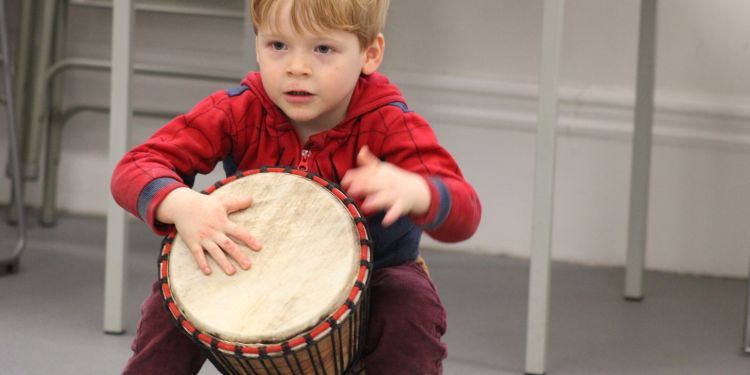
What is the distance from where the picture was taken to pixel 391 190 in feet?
4.33

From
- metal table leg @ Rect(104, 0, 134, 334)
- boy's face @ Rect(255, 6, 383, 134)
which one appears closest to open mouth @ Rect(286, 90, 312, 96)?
boy's face @ Rect(255, 6, 383, 134)

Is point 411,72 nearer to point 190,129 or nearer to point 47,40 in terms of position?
point 47,40

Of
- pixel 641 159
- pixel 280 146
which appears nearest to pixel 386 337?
pixel 280 146

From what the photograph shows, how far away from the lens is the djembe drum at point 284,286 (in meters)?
1.29

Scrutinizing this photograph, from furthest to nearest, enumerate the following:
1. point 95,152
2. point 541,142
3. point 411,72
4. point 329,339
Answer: point 95,152 → point 411,72 → point 541,142 → point 329,339

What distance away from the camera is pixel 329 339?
1314 millimetres

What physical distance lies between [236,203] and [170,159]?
0.16 m

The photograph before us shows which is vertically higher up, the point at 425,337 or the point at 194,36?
the point at 194,36

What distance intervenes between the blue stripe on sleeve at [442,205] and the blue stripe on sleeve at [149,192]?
339 mm

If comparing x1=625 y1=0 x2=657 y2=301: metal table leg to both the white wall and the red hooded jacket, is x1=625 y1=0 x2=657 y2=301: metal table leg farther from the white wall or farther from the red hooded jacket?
the red hooded jacket

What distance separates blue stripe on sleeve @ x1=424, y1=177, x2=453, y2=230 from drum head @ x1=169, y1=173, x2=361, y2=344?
0.32 feet

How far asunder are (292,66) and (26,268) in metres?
1.51

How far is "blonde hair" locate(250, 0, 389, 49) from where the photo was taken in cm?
145

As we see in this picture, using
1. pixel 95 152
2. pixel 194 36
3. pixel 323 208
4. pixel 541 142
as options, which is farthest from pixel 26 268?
pixel 323 208
